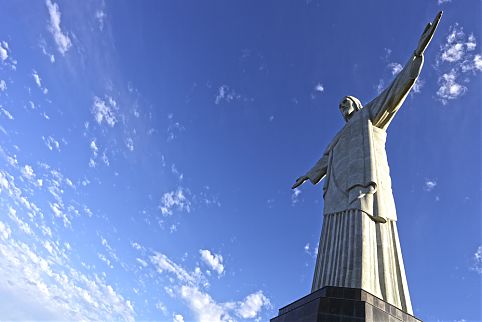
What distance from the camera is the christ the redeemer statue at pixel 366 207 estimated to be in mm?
8195

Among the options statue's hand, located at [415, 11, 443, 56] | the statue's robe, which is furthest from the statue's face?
statue's hand, located at [415, 11, 443, 56]

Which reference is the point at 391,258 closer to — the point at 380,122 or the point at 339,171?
the point at 339,171

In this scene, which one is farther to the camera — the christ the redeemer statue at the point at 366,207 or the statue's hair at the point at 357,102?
the statue's hair at the point at 357,102

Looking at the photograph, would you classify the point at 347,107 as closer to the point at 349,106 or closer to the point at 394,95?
the point at 349,106


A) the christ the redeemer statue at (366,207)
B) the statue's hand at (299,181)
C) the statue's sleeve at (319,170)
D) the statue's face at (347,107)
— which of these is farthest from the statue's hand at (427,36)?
the statue's hand at (299,181)

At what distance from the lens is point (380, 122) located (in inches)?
438

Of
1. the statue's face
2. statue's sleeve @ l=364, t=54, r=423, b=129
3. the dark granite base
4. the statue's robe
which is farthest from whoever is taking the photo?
the statue's face

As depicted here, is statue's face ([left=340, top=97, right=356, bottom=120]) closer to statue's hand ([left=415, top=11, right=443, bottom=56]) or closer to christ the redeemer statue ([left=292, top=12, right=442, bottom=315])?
christ the redeemer statue ([left=292, top=12, right=442, bottom=315])

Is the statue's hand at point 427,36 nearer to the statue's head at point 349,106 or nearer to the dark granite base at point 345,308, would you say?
the statue's head at point 349,106

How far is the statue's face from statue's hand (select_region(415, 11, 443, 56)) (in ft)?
10.1

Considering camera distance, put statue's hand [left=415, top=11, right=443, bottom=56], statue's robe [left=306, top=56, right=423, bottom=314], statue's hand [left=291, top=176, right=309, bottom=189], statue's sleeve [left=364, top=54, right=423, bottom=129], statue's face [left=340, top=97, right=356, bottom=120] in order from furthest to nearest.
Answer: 1. statue's hand [left=291, top=176, right=309, bottom=189]
2. statue's face [left=340, top=97, right=356, bottom=120]
3. statue's sleeve [left=364, top=54, right=423, bottom=129]
4. statue's hand [left=415, top=11, right=443, bottom=56]
5. statue's robe [left=306, top=56, right=423, bottom=314]

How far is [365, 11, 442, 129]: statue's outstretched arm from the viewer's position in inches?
374

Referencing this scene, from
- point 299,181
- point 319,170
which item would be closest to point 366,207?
point 319,170

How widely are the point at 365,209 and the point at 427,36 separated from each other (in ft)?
14.3
